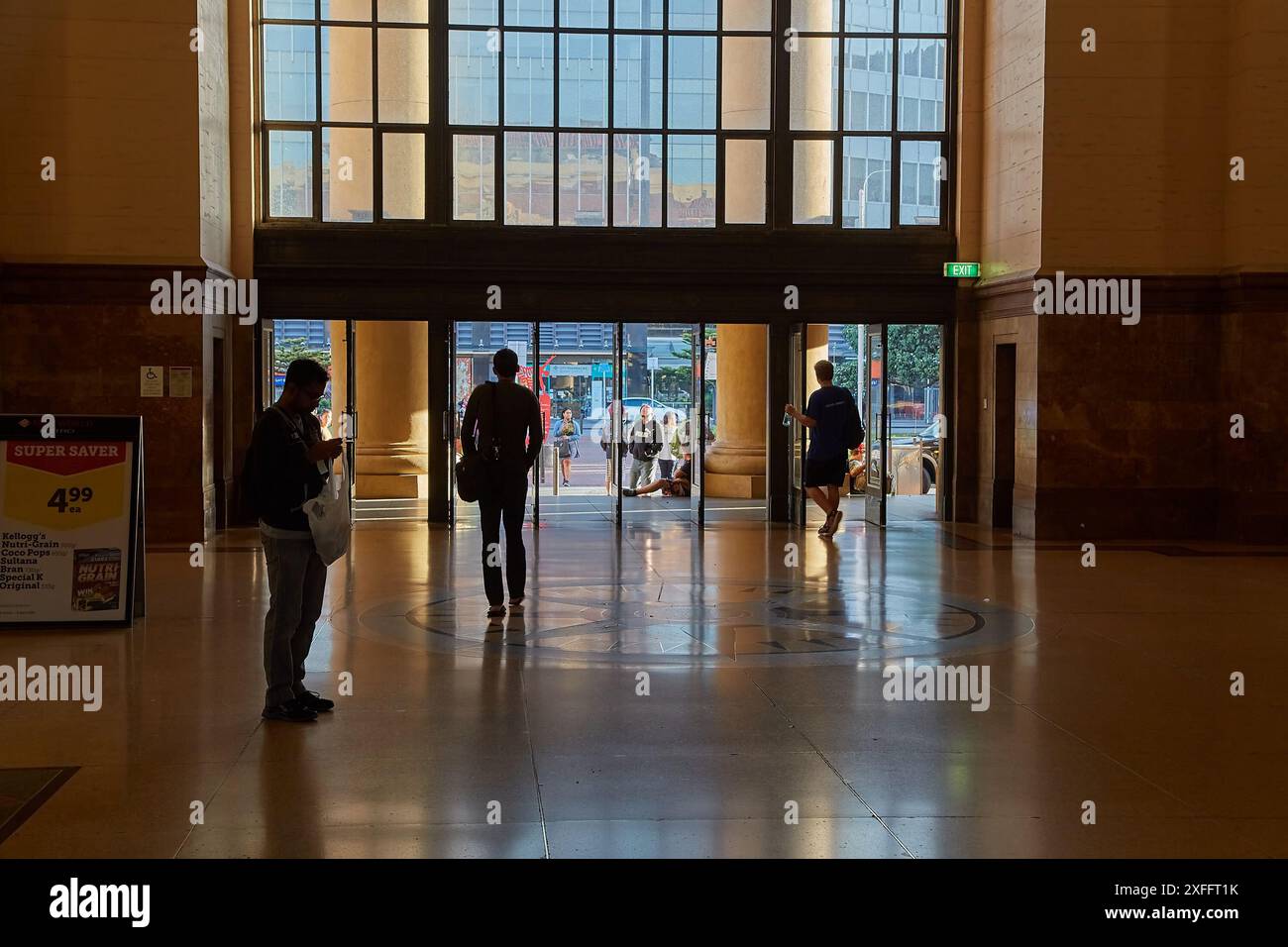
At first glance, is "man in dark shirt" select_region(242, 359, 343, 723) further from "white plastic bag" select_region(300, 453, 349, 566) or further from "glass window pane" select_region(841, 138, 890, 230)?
"glass window pane" select_region(841, 138, 890, 230)

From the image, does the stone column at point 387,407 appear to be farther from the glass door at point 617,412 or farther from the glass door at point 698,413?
the glass door at point 698,413

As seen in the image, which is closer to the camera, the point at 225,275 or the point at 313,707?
the point at 313,707

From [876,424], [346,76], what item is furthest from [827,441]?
[346,76]

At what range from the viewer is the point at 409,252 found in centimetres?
1752

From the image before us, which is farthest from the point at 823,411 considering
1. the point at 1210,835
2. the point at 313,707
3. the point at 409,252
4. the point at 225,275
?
the point at 1210,835

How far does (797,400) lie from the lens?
710 inches

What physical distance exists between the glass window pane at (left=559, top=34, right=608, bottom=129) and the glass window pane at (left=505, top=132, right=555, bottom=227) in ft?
1.64

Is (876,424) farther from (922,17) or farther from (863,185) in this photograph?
(922,17)

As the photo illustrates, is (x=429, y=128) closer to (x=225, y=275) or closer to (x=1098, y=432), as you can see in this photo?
(x=225, y=275)

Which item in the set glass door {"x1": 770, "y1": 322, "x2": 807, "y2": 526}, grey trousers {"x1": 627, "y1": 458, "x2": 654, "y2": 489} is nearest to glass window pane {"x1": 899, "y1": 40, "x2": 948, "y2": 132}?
glass door {"x1": 770, "y1": 322, "x2": 807, "y2": 526}

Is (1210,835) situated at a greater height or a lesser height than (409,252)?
lesser

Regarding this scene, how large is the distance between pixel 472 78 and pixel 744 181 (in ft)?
11.5

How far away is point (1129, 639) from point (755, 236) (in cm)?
953

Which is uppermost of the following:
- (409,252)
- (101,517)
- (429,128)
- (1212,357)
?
(429,128)
